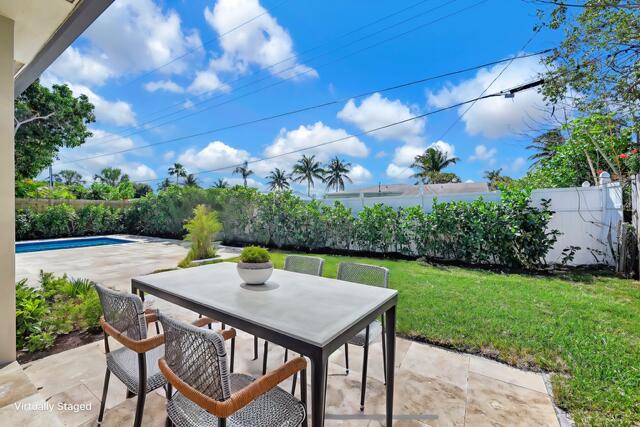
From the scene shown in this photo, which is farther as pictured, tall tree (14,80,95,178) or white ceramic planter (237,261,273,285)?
A: tall tree (14,80,95,178)

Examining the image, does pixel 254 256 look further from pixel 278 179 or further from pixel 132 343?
pixel 278 179

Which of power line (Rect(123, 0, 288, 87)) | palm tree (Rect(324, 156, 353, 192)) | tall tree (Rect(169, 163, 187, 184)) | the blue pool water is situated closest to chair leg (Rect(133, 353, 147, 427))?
power line (Rect(123, 0, 288, 87))

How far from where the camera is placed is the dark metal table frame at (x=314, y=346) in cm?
107

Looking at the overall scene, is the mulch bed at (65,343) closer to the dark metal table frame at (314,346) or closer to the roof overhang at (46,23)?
the dark metal table frame at (314,346)

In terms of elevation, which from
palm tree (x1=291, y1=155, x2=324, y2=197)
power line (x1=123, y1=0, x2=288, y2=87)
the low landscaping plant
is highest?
power line (x1=123, y1=0, x2=288, y2=87)

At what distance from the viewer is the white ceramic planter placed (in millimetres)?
1873

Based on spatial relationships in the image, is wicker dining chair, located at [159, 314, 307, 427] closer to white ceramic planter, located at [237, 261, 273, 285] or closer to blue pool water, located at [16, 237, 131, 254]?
white ceramic planter, located at [237, 261, 273, 285]

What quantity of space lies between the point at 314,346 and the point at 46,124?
12.7 m

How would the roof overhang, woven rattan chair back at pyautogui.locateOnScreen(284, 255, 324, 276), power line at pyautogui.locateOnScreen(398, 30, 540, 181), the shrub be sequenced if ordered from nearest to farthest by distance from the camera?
the roof overhang → woven rattan chair back at pyautogui.locateOnScreen(284, 255, 324, 276) → power line at pyautogui.locateOnScreen(398, 30, 540, 181) → the shrub

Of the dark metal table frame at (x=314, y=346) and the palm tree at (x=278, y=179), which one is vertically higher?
the palm tree at (x=278, y=179)

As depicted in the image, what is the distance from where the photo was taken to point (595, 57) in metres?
4.28

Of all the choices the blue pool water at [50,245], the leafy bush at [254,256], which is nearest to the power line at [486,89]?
the leafy bush at [254,256]

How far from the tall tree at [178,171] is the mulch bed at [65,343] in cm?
3415

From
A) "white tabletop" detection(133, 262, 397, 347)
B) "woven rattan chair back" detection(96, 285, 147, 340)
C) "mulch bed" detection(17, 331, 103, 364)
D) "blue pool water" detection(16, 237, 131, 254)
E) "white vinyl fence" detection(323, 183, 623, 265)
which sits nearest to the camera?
"white tabletop" detection(133, 262, 397, 347)
